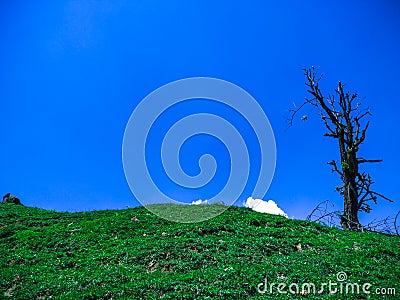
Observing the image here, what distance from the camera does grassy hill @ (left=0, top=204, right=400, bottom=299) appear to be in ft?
41.6

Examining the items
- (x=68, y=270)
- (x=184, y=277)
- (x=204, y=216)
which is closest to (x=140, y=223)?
(x=204, y=216)

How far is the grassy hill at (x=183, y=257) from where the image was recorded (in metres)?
12.7

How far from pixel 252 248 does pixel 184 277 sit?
402 centimetres

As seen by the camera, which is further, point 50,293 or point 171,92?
point 171,92

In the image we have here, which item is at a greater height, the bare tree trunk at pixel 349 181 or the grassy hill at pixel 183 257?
the bare tree trunk at pixel 349 181

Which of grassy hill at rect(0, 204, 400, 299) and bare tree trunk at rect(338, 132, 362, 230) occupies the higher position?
bare tree trunk at rect(338, 132, 362, 230)

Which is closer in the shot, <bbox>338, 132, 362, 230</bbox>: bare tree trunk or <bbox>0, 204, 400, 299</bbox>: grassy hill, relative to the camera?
<bbox>0, 204, 400, 299</bbox>: grassy hill

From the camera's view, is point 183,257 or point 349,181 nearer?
point 183,257

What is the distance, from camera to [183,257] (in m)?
15.1

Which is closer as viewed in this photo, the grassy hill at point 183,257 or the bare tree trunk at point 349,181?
the grassy hill at point 183,257

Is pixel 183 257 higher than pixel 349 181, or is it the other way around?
pixel 349 181

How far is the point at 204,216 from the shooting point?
20344mm

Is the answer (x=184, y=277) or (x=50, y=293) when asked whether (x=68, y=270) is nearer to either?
(x=50, y=293)

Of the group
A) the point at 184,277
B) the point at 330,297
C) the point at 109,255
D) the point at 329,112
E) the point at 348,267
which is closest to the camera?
the point at 330,297
